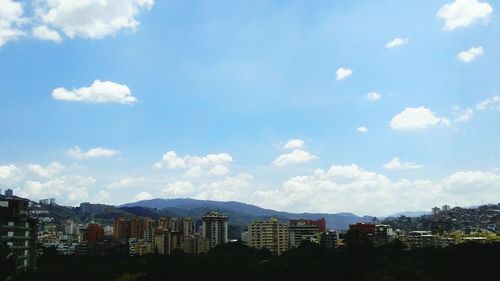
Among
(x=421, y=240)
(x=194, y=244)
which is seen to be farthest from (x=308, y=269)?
(x=194, y=244)

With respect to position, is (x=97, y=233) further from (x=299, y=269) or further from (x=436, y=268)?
(x=436, y=268)

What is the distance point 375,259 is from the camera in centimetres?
5650

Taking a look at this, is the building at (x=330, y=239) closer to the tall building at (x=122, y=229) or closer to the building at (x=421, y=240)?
the building at (x=421, y=240)

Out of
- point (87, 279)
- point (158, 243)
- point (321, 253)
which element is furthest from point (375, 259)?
point (158, 243)

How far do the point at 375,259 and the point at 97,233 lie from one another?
368 feet

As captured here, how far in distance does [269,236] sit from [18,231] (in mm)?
87169

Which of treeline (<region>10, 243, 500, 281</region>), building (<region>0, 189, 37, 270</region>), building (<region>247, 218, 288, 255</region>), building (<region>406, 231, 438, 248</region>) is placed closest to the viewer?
treeline (<region>10, 243, 500, 281</region>)

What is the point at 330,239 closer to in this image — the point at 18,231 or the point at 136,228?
the point at 136,228

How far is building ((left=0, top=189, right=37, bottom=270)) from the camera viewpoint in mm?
54312

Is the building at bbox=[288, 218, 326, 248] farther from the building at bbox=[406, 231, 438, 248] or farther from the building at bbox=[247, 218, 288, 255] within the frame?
the building at bbox=[406, 231, 438, 248]

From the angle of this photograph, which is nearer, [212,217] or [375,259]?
[375,259]

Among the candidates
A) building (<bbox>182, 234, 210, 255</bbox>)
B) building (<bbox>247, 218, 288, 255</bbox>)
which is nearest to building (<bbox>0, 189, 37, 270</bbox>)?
building (<bbox>182, 234, 210, 255</bbox>)

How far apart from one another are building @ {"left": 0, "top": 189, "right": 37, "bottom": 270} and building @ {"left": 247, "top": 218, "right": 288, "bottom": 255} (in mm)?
80770

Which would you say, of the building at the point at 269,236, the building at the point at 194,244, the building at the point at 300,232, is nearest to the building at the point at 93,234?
the building at the point at 194,244
